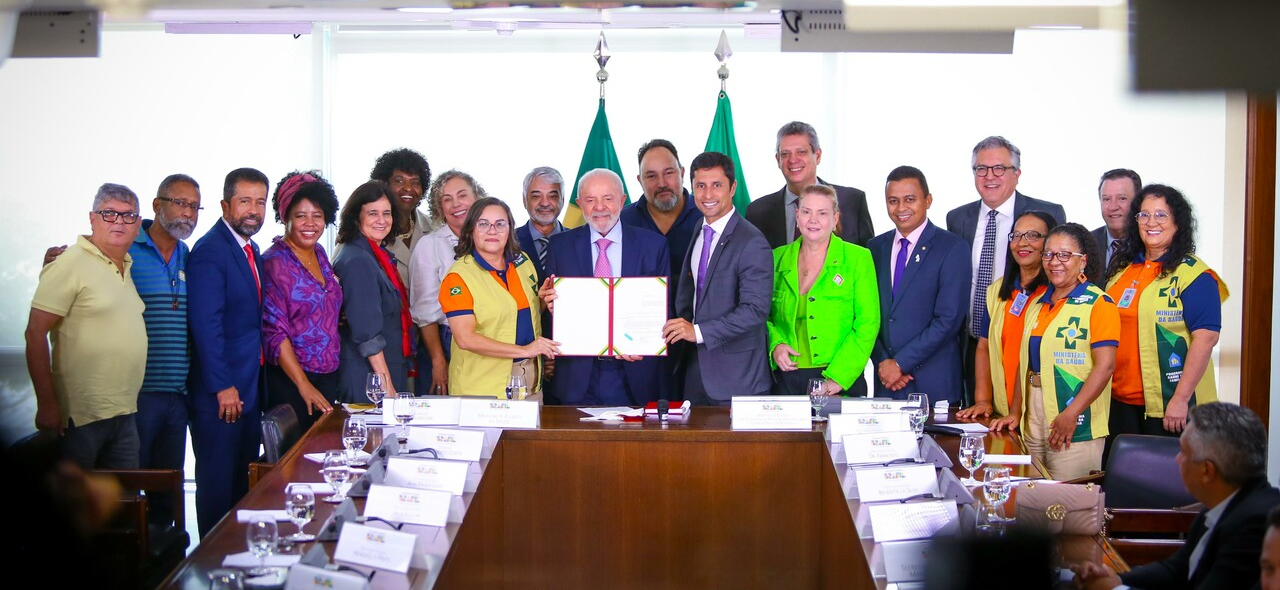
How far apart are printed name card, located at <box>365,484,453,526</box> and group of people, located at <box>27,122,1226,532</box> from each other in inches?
72.7

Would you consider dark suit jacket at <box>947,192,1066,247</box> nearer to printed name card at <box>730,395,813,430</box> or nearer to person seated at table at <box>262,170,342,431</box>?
printed name card at <box>730,395,813,430</box>

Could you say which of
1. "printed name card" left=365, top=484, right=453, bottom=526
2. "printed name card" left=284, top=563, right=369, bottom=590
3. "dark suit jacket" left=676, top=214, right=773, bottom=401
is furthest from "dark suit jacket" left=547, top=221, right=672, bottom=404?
"printed name card" left=284, top=563, right=369, bottom=590

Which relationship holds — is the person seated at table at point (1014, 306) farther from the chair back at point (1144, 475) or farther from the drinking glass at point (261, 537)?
the drinking glass at point (261, 537)

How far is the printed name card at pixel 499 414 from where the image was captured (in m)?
4.06

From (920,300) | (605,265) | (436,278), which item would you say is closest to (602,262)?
(605,265)

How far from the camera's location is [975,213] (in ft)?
17.6

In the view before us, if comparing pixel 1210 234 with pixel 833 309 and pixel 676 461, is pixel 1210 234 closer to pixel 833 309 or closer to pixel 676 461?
pixel 833 309

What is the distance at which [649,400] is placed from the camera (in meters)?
5.07

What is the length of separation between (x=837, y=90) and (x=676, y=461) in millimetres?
3750

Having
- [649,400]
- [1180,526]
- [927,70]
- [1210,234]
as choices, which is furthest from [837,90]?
[1180,526]

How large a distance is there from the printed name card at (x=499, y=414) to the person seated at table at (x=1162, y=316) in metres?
2.54

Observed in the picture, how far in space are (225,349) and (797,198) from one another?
2792 mm

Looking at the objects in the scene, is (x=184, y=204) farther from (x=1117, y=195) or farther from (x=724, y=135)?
(x=1117, y=195)

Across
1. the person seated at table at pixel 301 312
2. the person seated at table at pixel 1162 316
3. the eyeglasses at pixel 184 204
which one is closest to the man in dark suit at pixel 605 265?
the person seated at table at pixel 301 312
